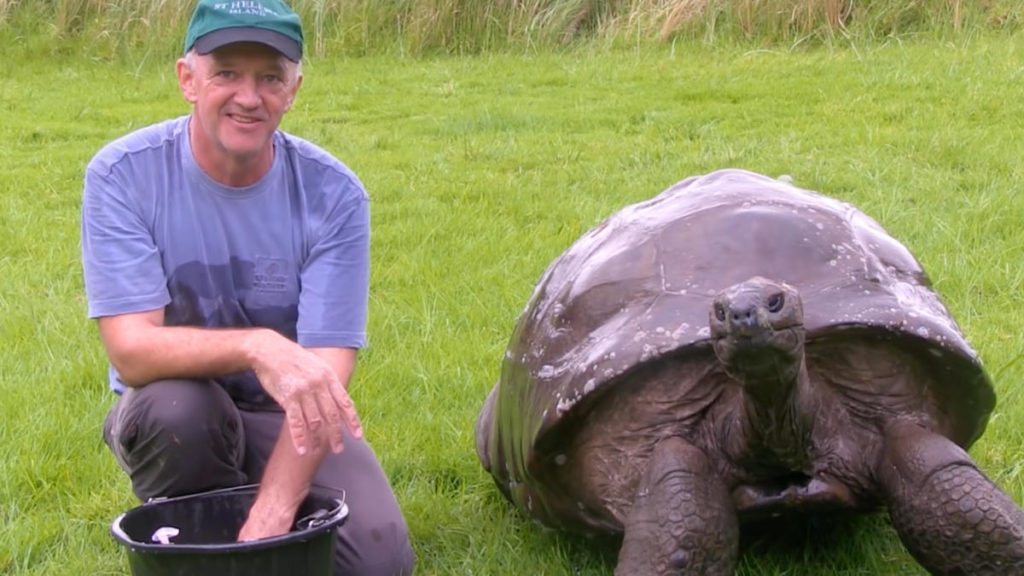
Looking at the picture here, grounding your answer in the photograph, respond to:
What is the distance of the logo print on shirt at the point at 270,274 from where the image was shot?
2850 mm

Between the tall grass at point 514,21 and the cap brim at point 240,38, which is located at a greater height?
the cap brim at point 240,38

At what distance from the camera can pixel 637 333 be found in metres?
2.46

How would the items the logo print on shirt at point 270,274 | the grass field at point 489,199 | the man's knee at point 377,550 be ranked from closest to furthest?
1. the man's knee at point 377,550
2. the logo print on shirt at point 270,274
3. the grass field at point 489,199

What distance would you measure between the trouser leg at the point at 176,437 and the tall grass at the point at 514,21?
710 centimetres

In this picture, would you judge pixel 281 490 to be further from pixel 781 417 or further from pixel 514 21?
pixel 514 21

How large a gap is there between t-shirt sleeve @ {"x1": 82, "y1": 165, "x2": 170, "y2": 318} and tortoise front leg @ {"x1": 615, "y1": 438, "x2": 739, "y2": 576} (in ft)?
3.40

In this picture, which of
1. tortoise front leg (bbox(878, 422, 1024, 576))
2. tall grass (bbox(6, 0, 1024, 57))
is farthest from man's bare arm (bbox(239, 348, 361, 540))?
tall grass (bbox(6, 0, 1024, 57))

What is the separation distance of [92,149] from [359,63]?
2969 millimetres

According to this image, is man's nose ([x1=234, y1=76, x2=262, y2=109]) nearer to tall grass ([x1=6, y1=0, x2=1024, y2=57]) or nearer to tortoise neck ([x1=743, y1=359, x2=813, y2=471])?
tortoise neck ([x1=743, y1=359, x2=813, y2=471])

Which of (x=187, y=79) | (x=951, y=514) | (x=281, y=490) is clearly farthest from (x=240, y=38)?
(x=951, y=514)

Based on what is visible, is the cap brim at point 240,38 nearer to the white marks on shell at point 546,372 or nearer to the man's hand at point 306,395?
the man's hand at point 306,395

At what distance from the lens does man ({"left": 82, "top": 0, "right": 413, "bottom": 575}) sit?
2.63 metres

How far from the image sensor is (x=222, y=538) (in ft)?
8.75

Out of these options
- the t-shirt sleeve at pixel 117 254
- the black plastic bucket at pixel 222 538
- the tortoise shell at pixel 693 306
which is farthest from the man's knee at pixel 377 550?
the t-shirt sleeve at pixel 117 254
